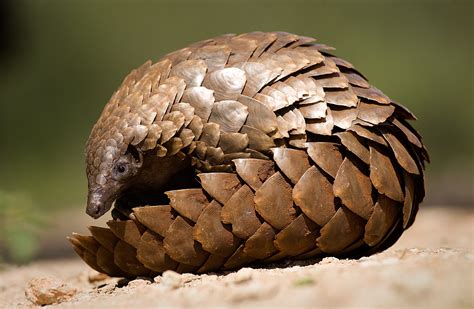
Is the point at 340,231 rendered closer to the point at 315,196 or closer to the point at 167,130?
the point at 315,196

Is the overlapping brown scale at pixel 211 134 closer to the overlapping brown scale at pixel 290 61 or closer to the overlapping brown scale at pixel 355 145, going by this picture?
the overlapping brown scale at pixel 290 61

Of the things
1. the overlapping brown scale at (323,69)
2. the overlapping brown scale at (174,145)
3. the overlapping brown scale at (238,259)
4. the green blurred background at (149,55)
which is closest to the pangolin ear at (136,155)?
the overlapping brown scale at (174,145)

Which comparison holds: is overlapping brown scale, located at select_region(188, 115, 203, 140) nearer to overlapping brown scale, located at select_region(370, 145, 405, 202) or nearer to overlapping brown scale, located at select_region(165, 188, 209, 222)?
overlapping brown scale, located at select_region(165, 188, 209, 222)

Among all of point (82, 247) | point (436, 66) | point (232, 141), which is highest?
point (232, 141)

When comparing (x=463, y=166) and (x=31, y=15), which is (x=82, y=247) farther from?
(x=31, y=15)

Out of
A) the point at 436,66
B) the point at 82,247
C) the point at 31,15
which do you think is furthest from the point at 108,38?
the point at 82,247

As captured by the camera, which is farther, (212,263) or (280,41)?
(280,41)

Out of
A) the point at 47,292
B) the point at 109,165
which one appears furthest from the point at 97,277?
the point at 109,165
